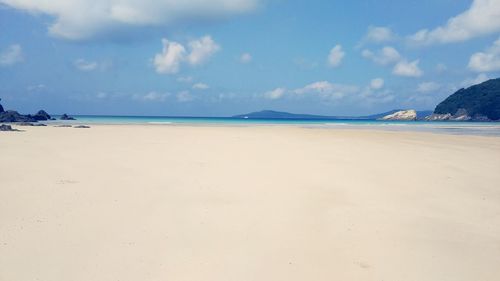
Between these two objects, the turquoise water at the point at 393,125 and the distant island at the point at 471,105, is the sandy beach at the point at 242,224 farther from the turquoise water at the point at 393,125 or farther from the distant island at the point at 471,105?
the distant island at the point at 471,105

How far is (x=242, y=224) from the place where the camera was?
6.14 m

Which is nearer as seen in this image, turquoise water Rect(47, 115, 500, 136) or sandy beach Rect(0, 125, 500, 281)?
sandy beach Rect(0, 125, 500, 281)

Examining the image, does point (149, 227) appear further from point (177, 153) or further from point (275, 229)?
point (177, 153)

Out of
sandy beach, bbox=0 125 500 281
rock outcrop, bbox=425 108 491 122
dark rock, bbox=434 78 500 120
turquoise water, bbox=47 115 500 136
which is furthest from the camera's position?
rock outcrop, bbox=425 108 491 122

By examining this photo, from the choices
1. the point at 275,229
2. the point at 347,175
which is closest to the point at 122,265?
the point at 275,229

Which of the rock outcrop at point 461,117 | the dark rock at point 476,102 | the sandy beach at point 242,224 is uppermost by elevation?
the dark rock at point 476,102

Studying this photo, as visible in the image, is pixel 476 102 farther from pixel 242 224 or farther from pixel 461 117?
pixel 242 224

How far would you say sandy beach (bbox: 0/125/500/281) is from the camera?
4.57 metres

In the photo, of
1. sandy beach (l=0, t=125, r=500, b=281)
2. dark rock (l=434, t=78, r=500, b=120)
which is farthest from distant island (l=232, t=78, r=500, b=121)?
sandy beach (l=0, t=125, r=500, b=281)

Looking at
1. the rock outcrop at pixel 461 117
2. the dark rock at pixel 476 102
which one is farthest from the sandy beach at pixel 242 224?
the dark rock at pixel 476 102

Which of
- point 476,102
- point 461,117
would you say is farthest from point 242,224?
point 476,102

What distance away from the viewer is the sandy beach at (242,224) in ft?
15.0

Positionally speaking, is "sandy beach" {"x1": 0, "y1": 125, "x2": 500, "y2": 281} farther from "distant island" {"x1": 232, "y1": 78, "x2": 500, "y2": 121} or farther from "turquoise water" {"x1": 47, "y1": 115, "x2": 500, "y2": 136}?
Result: "distant island" {"x1": 232, "y1": 78, "x2": 500, "y2": 121}

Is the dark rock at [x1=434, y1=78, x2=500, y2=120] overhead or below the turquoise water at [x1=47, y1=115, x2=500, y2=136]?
overhead
